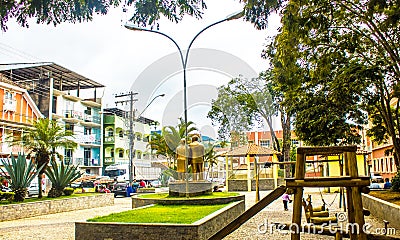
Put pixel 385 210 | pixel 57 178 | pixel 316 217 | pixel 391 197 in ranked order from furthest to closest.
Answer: pixel 57 178 < pixel 391 197 < pixel 385 210 < pixel 316 217

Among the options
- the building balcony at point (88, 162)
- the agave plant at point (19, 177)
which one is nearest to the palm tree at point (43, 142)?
the agave plant at point (19, 177)

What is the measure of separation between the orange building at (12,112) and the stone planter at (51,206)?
13118 millimetres

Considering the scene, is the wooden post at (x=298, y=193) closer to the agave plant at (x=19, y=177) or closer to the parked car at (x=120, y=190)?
the agave plant at (x=19, y=177)

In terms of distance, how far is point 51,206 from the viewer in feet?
55.2

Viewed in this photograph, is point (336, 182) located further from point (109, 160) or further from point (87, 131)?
point (109, 160)

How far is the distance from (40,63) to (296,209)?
36.4 meters

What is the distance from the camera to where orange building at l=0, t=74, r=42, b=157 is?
101 ft

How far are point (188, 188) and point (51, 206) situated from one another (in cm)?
604

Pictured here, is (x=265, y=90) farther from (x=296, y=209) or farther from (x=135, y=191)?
(x=296, y=209)

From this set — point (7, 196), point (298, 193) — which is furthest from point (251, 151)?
point (298, 193)

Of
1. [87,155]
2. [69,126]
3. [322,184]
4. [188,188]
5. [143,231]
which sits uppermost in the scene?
[69,126]

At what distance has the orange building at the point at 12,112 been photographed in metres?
30.9

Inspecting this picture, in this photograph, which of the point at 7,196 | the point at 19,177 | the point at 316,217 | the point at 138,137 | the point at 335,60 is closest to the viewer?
the point at 316,217

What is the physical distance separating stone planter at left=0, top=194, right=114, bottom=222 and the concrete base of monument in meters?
5.24
